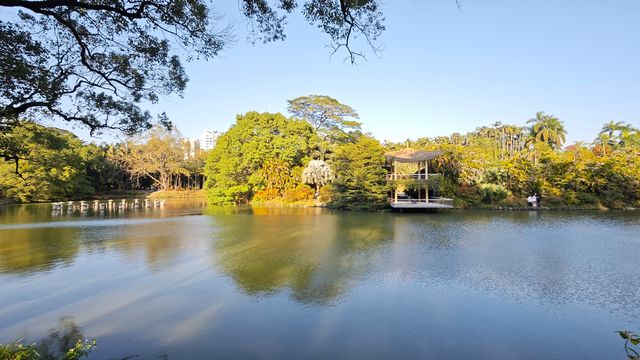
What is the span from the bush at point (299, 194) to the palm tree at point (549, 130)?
87.4 feet

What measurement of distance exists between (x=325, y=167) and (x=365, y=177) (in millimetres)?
5599

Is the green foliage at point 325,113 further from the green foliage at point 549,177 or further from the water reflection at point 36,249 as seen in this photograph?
the water reflection at point 36,249

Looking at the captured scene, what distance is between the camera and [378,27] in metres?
5.66

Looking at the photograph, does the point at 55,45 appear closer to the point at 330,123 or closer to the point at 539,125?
the point at 330,123

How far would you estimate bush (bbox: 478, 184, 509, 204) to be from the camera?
25.4 meters

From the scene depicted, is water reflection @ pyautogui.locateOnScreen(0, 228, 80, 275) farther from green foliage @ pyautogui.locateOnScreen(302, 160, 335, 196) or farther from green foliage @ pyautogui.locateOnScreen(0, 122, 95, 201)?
green foliage @ pyautogui.locateOnScreen(302, 160, 335, 196)

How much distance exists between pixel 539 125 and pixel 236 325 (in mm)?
43899

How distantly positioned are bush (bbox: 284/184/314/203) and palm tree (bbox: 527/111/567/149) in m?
26.6

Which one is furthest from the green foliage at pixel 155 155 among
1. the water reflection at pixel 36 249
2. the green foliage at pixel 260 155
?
the water reflection at pixel 36 249

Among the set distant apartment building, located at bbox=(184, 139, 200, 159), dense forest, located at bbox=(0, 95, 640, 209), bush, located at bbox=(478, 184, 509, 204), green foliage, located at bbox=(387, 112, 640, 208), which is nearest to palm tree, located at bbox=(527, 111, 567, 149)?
dense forest, located at bbox=(0, 95, 640, 209)

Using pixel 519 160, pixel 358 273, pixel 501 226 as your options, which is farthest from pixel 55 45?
pixel 519 160

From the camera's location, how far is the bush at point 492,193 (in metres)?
25.4

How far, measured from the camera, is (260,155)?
30156 millimetres

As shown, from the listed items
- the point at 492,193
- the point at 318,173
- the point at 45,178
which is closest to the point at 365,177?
the point at 318,173
